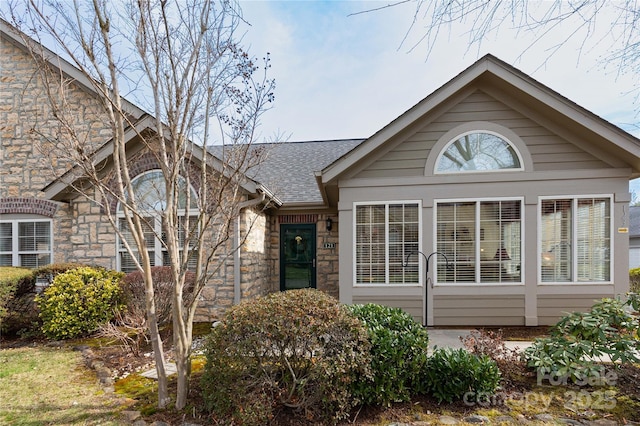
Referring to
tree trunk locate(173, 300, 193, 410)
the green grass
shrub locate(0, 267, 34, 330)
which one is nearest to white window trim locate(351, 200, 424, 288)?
tree trunk locate(173, 300, 193, 410)

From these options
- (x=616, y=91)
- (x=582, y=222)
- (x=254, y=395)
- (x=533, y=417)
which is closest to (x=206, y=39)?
(x=254, y=395)

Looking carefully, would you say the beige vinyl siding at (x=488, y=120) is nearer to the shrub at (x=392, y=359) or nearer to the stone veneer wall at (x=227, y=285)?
the stone veneer wall at (x=227, y=285)

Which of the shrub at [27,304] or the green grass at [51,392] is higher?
the shrub at [27,304]

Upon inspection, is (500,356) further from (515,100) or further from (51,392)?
(51,392)

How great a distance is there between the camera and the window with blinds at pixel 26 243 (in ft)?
24.4

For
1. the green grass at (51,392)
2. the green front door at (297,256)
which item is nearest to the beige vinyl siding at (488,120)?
the green front door at (297,256)

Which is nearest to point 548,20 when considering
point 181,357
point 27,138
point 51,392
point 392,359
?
point 392,359

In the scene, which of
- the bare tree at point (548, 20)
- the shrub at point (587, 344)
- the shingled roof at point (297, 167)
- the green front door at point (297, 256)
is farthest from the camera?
the green front door at point (297, 256)

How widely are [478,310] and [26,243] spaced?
1037 centimetres

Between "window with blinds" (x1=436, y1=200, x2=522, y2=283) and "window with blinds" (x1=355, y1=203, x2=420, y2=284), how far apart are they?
0.49 meters

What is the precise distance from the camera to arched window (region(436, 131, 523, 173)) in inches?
233

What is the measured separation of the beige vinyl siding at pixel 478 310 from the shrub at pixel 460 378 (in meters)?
2.57

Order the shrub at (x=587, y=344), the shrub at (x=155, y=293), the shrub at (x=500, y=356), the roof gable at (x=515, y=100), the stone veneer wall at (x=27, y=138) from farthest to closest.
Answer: the stone veneer wall at (x=27, y=138) < the shrub at (x=155, y=293) < the roof gable at (x=515, y=100) < the shrub at (x=500, y=356) < the shrub at (x=587, y=344)

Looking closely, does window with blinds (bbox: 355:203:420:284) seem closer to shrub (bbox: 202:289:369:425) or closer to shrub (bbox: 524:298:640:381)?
shrub (bbox: 524:298:640:381)
